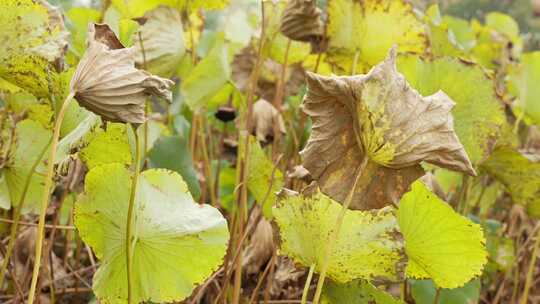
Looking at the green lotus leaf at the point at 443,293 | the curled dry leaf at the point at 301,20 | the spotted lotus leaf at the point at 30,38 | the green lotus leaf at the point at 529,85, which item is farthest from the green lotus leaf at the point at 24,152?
the green lotus leaf at the point at 529,85

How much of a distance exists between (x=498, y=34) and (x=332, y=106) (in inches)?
48.1

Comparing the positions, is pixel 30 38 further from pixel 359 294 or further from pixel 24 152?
pixel 359 294

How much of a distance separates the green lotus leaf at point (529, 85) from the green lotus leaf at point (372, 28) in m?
0.19

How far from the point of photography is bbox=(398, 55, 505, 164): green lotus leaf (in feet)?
2.40

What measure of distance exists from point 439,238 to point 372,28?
0.30 meters

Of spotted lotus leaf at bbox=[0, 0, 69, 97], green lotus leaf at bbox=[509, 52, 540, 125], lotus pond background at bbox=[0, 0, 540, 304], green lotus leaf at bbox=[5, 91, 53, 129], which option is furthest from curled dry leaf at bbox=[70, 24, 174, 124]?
green lotus leaf at bbox=[509, 52, 540, 125]

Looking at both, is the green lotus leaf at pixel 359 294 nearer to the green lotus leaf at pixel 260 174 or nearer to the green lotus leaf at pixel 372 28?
the green lotus leaf at pixel 260 174

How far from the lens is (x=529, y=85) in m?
0.93

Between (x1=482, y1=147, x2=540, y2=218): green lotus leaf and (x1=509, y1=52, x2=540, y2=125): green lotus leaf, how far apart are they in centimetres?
14

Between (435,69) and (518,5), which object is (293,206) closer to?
(435,69)

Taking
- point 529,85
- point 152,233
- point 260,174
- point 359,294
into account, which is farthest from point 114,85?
point 529,85

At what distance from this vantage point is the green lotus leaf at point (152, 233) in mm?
542

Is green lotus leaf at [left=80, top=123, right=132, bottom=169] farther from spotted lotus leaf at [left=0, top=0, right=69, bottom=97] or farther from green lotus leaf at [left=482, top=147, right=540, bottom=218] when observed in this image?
green lotus leaf at [left=482, top=147, right=540, bottom=218]

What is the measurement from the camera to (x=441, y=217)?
548 millimetres
